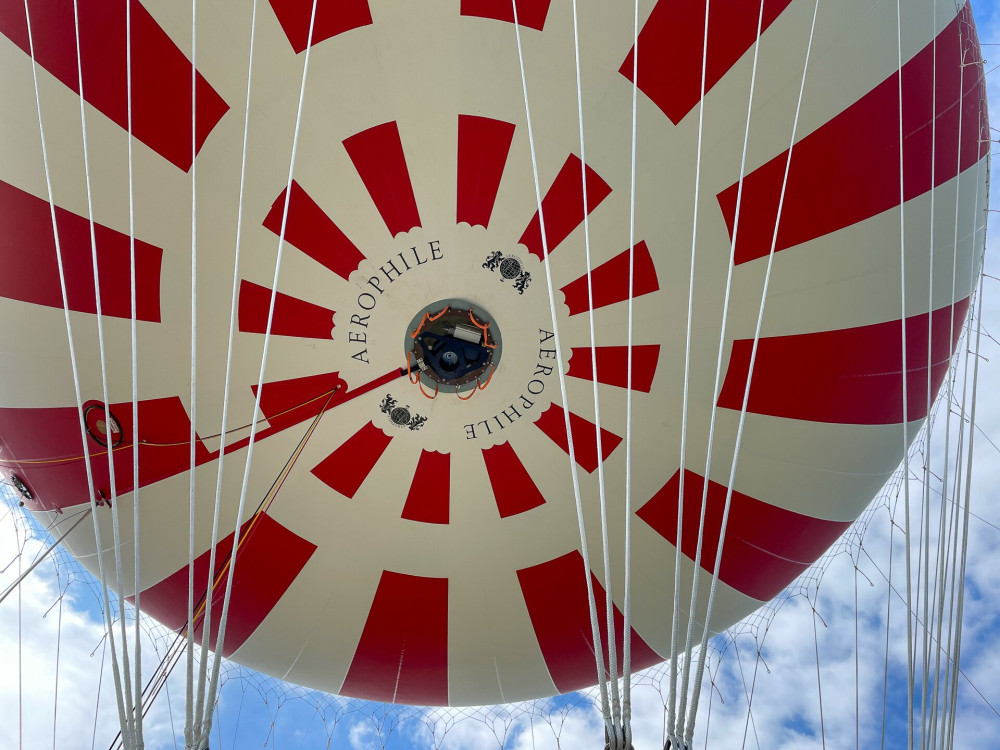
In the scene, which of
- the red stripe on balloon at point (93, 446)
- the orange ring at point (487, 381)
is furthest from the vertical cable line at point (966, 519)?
the red stripe on balloon at point (93, 446)

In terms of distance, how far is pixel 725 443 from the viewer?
9.72 ft

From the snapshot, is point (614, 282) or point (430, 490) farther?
point (430, 490)

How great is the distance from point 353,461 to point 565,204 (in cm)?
143

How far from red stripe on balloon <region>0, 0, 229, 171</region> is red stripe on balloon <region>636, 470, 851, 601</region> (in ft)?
8.17

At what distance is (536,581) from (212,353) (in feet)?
5.97

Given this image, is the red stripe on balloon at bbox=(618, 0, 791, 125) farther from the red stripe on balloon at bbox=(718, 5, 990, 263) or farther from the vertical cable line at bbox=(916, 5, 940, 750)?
the vertical cable line at bbox=(916, 5, 940, 750)

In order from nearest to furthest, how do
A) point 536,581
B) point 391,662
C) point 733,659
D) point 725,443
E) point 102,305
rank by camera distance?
point 102,305, point 725,443, point 536,581, point 391,662, point 733,659

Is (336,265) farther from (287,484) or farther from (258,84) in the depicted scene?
(287,484)

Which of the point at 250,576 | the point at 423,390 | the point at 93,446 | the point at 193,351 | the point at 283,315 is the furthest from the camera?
the point at 250,576

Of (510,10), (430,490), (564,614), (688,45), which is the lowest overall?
(564,614)

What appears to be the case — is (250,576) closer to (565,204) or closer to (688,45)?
(565,204)

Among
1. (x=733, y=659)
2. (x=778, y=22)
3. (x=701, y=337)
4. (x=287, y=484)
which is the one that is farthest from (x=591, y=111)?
(x=733, y=659)

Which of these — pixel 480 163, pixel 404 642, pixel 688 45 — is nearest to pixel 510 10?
pixel 480 163

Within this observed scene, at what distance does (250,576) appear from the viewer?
3117 mm
